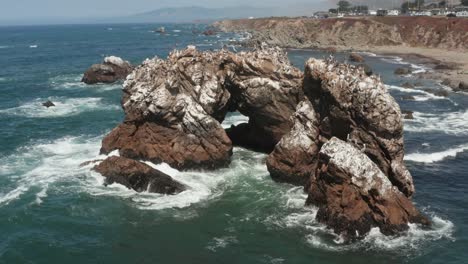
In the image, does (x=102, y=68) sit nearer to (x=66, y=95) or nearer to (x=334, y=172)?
(x=66, y=95)

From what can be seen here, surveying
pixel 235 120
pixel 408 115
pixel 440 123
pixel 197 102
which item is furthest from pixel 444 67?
pixel 197 102

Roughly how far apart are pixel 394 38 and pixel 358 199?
436ft

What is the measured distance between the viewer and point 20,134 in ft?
191

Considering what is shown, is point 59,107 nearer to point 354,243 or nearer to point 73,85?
point 73,85

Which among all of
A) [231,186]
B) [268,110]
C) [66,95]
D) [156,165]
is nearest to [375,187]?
[231,186]

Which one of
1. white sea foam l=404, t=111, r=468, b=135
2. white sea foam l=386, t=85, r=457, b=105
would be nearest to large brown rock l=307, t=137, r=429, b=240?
white sea foam l=404, t=111, r=468, b=135

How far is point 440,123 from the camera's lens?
6281 cm

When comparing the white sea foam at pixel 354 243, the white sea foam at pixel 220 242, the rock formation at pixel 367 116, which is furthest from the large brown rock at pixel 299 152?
the white sea foam at pixel 220 242

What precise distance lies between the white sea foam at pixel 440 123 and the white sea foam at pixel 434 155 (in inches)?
280

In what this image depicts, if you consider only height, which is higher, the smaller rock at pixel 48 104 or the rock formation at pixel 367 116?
the rock formation at pixel 367 116

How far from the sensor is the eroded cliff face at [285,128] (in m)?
33.8

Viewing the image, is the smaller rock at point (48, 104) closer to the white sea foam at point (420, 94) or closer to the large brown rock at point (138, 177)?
the large brown rock at point (138, 177)

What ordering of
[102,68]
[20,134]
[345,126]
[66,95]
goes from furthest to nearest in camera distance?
[102,68] < [66,95] < [20,134] < [345,126]

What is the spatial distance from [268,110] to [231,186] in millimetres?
8786
